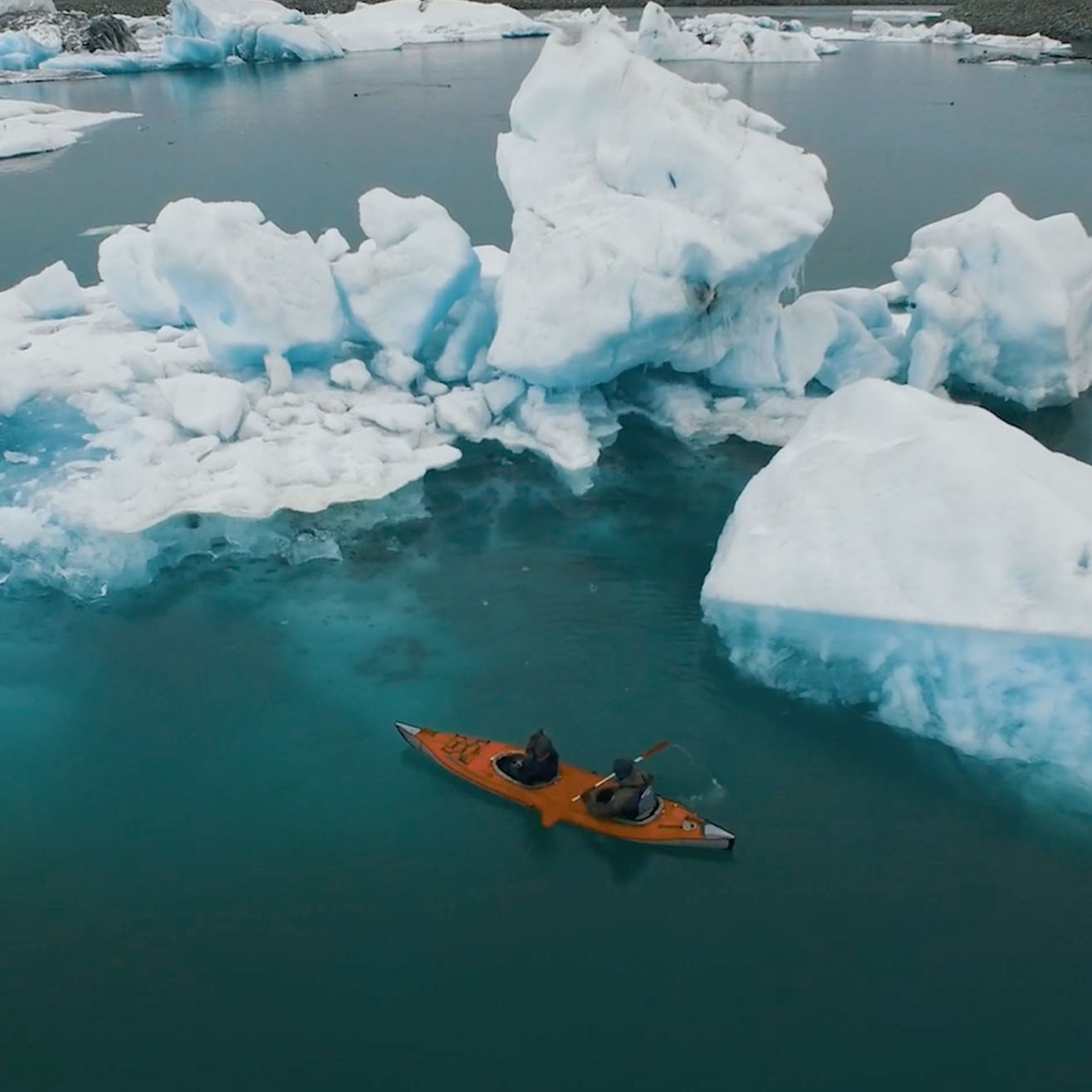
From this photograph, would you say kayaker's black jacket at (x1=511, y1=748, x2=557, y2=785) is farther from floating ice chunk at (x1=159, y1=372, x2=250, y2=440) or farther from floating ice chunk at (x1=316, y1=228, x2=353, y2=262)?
floating ice chunk at (x1=316, y1=228, x2=353, y2=262)

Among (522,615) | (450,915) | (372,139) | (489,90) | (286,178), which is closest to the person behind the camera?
(450,915)

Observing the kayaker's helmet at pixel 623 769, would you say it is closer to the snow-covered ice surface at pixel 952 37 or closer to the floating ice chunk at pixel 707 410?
the floating ice chunk at pixel 707 410

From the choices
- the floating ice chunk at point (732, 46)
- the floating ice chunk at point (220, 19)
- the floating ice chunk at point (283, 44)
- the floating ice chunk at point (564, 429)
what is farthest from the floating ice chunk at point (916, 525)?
the floating ice chunk at point (220, 19)

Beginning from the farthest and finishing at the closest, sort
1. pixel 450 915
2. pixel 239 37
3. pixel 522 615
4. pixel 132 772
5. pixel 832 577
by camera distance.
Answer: pixel 239 37 → pixel 522 615 → pixel 832 577 → pixel 132 772 → pixel 450 915

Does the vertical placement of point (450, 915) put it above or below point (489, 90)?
below

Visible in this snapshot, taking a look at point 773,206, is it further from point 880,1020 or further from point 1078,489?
point 880,1020

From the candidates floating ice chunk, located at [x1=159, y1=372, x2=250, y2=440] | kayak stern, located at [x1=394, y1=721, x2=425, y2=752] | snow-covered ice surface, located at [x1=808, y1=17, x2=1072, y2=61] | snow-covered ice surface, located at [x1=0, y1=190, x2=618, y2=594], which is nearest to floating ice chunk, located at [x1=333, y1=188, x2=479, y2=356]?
snow-covered ice surface, located at [x1=0, y1=190, x2=618, y2=594]

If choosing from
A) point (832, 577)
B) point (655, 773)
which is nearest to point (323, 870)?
point (655, 773)
